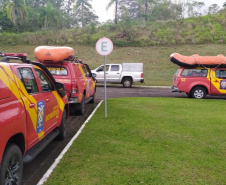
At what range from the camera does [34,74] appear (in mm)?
4500

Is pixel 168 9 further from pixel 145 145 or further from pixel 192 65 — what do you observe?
pixel 145 145

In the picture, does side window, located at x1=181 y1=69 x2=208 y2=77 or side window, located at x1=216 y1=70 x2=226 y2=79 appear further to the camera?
side window, located at x1=181 y1=69 x2=208 y2=77

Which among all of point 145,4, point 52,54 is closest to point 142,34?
point 145,4

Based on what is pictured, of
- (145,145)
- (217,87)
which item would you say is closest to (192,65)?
(217,87)

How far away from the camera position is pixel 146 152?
Answer: 4.93m

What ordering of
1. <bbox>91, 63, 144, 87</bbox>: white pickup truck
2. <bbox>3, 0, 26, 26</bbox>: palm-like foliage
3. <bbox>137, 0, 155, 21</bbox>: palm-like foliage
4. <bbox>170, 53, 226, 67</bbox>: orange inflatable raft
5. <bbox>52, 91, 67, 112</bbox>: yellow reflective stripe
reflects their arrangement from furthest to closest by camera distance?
<bbox>137, 0, 155, 21</bbox>: palm-like foliage
<bbox>3, 0, 26, 26</bbox>: palm-like foliage
<bbox>91, 63, 144, 87</bbox>: white pickup truck
<bbox>170, 53, 226, 67</bbox>: orange inflatable raft
<bbox>52, 91, 67, 112</bbox>: yellow reflective stripe

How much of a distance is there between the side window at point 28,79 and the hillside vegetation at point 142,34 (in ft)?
105

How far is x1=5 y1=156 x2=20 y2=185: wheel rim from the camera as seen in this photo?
10.1ft

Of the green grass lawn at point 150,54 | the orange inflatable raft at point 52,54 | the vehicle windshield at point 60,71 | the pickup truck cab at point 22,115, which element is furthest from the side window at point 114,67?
the pickup truck cab at point 22,115

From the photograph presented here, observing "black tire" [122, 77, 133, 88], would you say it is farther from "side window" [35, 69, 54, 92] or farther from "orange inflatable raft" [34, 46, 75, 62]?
"side window" [35, 69, 54, 92]

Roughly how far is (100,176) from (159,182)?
0.87 m

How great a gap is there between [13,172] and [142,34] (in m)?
36.4

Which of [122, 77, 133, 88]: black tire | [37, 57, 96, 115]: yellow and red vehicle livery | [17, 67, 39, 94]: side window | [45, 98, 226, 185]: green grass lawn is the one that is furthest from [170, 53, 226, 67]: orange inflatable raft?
[17, 67, 39, 94]: side window

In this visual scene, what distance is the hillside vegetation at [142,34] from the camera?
35.8m
